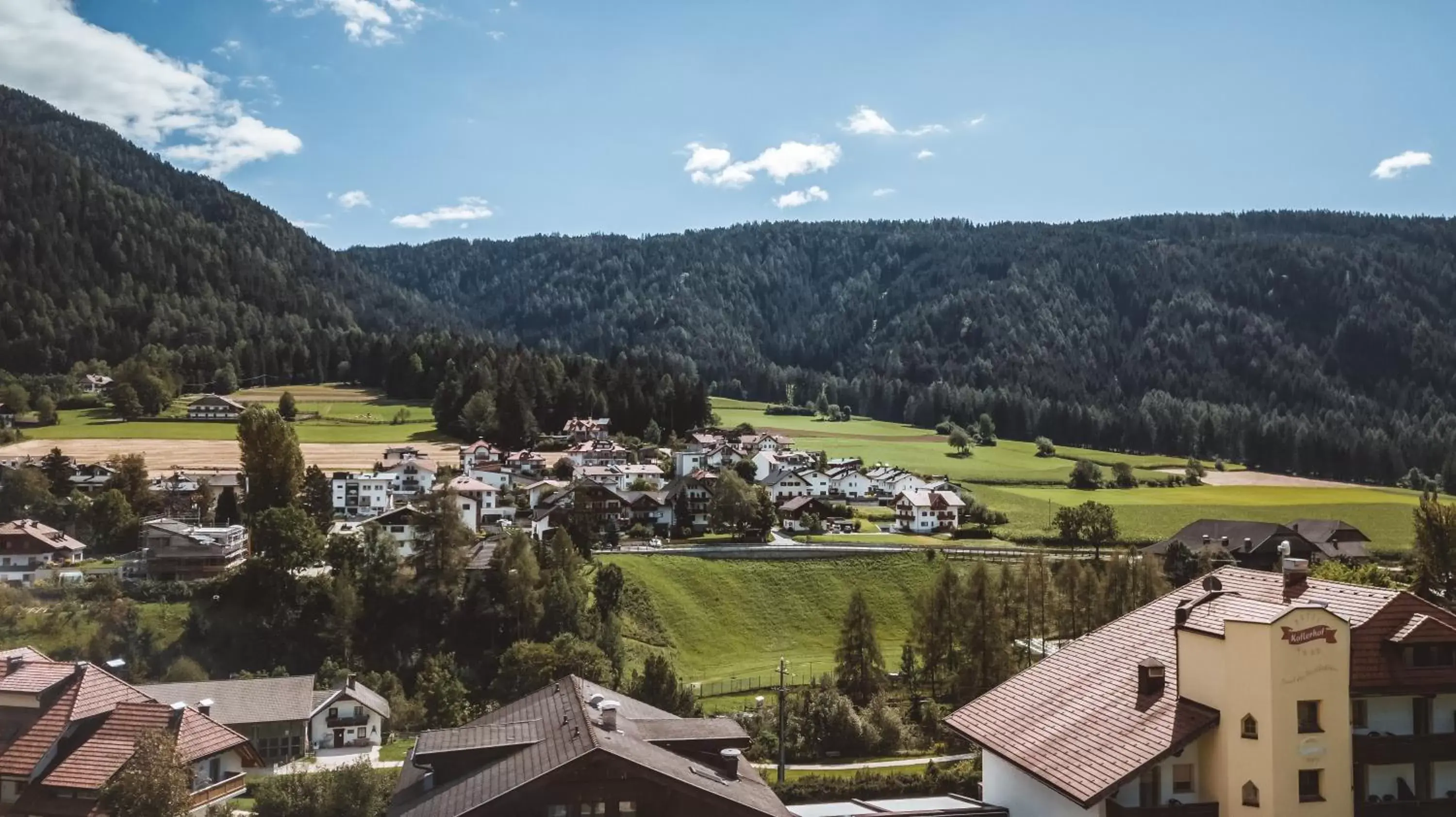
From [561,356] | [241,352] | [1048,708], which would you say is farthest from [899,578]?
[241,352]

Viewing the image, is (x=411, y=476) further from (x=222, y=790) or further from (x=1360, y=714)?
(x=1360, y=714)

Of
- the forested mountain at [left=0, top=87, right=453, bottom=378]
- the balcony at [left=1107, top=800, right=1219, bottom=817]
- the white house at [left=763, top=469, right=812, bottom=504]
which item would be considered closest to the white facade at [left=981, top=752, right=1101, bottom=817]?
the balcony at [left=1107, top=800, right=1219, bottom=817]

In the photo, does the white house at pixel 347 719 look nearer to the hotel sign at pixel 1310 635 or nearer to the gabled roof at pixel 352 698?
the gabled roof at pixel 352 698

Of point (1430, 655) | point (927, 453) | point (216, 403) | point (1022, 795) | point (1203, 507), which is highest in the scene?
point (216, 403)

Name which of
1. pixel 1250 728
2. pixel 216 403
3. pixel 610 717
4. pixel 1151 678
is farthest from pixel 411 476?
pixel 1250 728

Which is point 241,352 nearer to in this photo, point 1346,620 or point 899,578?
point 899,578
